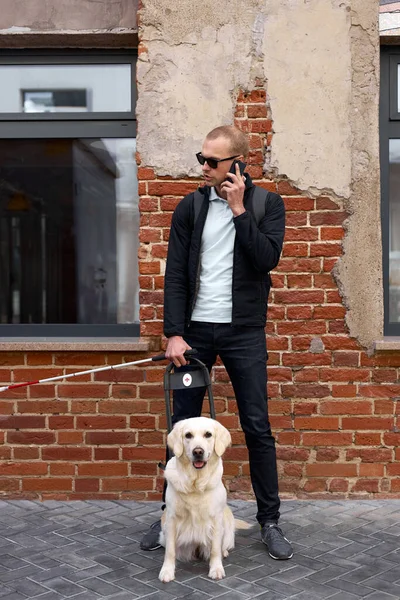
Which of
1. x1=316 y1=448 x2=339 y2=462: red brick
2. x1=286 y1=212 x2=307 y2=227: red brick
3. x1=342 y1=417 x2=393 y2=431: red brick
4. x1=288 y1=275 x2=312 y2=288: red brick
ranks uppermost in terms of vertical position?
x1=286 y1=212 x2=307 y2=227: red brick

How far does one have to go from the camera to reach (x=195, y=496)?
→ 4.32m

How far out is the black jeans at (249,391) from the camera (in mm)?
4672

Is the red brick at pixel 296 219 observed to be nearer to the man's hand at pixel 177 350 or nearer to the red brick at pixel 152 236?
the red brick at pixel 152 236

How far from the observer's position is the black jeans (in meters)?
4.67

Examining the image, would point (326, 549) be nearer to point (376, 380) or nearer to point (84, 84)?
point (376, 380)

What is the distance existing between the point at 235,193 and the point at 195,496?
1.62m

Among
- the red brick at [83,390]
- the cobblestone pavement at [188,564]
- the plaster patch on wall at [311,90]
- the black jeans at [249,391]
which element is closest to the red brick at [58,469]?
the cobblestone pavement at [188,564]

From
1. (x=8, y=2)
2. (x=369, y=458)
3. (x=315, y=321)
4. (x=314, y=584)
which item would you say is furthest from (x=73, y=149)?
(x=314, y=584)

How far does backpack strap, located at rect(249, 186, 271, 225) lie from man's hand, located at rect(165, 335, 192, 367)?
80 centimetres

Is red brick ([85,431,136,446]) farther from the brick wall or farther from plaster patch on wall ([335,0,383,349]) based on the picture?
plaster patch on wall ([335,0,383,349])

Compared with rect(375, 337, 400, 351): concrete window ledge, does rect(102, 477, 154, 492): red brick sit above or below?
below

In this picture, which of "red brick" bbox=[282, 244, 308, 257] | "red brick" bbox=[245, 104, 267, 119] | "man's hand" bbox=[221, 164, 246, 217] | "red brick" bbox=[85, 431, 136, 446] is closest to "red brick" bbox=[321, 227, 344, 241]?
"red brick" bbox=[282, 244, 308, 257]

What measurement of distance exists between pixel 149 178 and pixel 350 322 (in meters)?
1.72

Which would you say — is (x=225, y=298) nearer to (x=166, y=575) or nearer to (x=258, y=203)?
(x=258, y=203)
